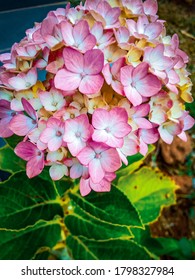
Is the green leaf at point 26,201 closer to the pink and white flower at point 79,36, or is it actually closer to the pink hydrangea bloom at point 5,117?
the pink hydrangea bloom at point 5,117

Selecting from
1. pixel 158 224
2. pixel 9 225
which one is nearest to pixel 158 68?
pixel 9 225

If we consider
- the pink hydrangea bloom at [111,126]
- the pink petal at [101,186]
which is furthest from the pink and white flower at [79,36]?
the pink petal at [101,186]

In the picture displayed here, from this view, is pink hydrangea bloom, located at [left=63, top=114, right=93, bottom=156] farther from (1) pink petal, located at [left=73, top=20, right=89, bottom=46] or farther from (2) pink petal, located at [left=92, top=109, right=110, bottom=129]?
(1) pink petal, located at [left=73, top=20, right=89, bottom=46]

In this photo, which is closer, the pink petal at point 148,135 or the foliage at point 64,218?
the pink petal at point 148,135

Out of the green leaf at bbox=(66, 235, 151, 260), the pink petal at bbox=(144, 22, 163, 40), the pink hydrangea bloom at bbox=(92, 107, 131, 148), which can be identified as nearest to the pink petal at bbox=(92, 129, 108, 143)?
the pink hydrangea bloom at bbox=(92, 107, 131, 148)

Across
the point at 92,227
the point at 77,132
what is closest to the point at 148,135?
the point at 77,132

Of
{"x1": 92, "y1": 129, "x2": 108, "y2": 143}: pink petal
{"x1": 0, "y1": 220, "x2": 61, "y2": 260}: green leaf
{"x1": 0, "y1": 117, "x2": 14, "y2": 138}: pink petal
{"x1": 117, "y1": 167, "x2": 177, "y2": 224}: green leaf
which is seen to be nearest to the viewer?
{"x1": 92, "y1": 129, "x2": 108, "y2": 143}: pink petal

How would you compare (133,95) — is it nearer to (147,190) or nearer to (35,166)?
(35,166)
